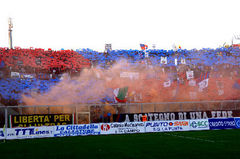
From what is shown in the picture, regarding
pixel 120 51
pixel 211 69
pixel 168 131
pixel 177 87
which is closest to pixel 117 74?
pixel 120 51

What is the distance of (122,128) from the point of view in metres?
27.9

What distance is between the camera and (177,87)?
49.2 m

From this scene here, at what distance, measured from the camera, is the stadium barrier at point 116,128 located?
25562mm

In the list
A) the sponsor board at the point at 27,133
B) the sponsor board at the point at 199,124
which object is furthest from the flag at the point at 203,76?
the sponsor board at the point at 27,133

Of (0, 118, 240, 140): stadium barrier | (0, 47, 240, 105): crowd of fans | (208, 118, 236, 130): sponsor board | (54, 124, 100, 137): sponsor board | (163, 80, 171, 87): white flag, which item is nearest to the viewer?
(0, 118, 240, 140): stadium barrier

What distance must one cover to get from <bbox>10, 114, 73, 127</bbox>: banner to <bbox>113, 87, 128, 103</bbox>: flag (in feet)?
57.6

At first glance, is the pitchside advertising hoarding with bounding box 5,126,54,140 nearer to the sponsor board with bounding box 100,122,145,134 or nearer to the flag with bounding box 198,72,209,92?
the sponsor board with bounding box 100,122,145,134

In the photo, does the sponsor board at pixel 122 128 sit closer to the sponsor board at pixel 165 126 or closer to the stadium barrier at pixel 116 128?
the stadium barrier at pixel 116 128

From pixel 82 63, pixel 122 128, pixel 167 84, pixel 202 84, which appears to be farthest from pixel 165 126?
pixel 202 84

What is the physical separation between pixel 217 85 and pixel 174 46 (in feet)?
31.8

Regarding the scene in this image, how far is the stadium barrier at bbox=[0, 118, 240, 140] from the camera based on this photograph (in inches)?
1006

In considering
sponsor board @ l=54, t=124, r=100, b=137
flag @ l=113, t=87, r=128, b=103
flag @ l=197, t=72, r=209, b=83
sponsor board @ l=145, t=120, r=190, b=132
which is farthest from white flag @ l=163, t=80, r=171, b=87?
sponsor board @ l=54, t=124, r=100, b=137

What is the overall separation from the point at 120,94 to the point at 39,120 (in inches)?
771

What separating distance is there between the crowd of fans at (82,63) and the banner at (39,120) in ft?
53.3
